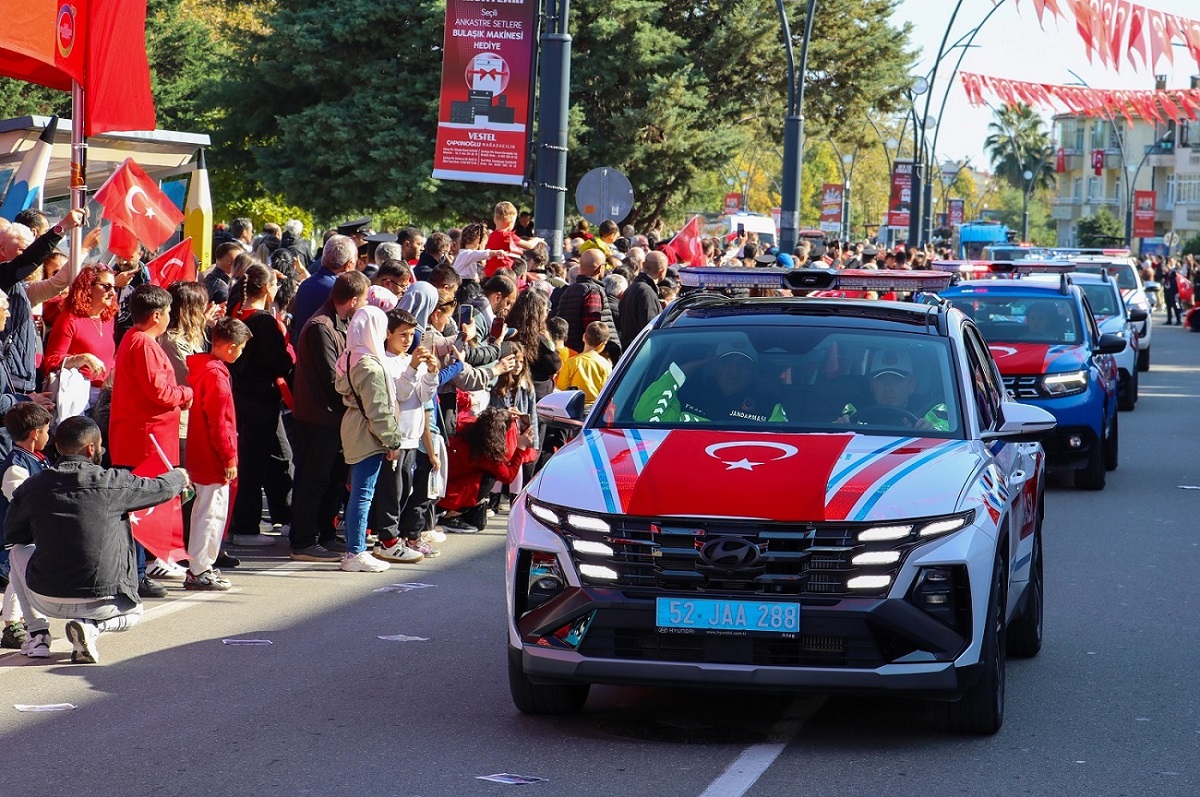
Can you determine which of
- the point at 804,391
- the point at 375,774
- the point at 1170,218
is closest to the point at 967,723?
the point at 804,391

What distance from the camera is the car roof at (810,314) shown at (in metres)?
7.60

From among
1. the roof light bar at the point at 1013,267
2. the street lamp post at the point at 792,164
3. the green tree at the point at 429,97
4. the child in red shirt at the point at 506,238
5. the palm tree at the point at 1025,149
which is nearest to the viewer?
the child in red shirt at the point at 506,238

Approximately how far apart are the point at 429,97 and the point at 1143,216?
5329cm

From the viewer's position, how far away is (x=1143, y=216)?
3174 inches

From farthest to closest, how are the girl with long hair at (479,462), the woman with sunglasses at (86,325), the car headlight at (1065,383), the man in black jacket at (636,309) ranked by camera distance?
1. the man in black jacket at (636,309)
2. the car headlight at (1065,383)
3. the girl with long hair at (479,462)
4. the woman with sunglasses at (86,325)

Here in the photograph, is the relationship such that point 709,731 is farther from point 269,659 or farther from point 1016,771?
point 269,659

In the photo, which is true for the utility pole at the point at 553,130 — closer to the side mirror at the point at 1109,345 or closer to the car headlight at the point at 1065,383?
the car headlight at the point at 1065,383

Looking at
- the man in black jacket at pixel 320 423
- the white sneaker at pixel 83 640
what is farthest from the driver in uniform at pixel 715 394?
the man in black jacket at pixel 320 423

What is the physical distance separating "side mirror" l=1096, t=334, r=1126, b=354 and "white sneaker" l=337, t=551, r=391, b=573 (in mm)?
7312

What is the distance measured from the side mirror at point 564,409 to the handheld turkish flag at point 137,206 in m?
6.39

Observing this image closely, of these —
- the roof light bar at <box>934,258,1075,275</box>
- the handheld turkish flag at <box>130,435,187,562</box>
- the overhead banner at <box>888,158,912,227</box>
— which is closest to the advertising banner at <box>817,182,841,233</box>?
the overhead banner at <box>888,158,912,227</box>

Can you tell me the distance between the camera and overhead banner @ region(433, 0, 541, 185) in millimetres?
17562

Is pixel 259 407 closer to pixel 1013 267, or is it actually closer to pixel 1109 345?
pixel 1109 345

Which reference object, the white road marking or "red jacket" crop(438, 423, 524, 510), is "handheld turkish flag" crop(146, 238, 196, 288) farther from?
the white road marking
